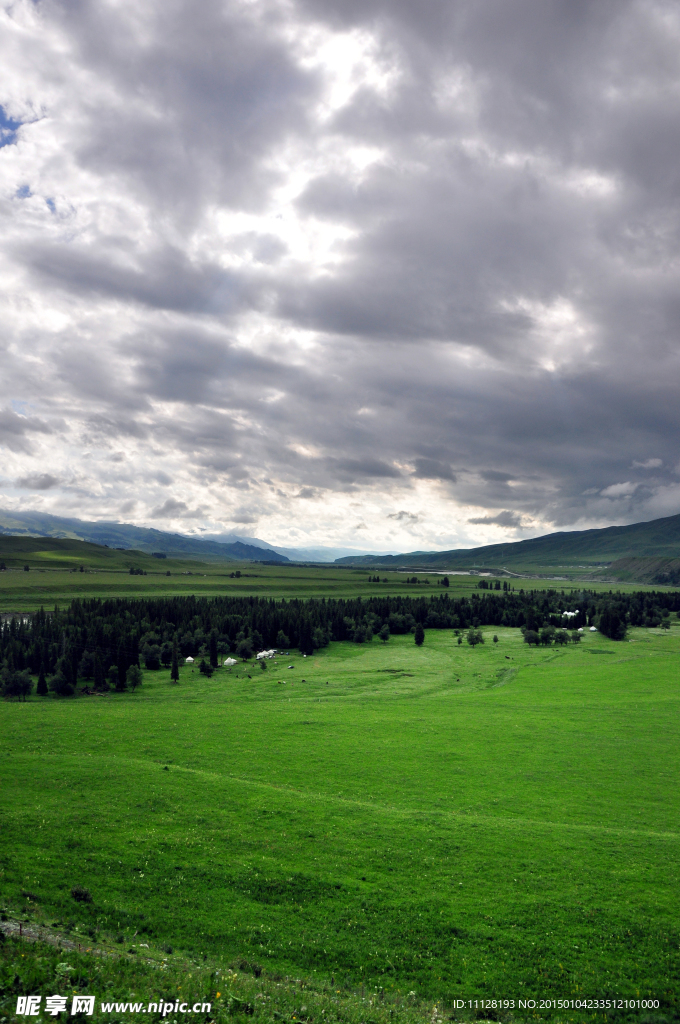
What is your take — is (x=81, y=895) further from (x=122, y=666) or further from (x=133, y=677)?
(x=122, y=666)

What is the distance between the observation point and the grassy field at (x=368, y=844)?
1116 inches

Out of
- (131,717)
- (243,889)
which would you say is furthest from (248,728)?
(243,889)

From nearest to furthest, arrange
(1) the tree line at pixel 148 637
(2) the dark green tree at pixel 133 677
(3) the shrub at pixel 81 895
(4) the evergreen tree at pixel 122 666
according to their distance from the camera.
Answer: (3) the shrub at pixel 81 895, (2) the dark green tree at pixel 133 677, (4) the evergreen tree at pixel 122 666, (1) the tree line at pixel 148 637

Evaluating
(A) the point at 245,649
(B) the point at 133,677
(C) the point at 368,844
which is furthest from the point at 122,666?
(C) the point at 368,844

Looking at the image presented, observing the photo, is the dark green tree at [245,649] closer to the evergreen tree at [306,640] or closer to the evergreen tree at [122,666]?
the evergreen tree at [306,640]

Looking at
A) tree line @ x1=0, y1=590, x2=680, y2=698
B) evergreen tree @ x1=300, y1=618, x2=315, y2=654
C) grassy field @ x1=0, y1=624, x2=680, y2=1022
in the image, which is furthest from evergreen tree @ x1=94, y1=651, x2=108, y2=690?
evergreen tree @ x1=300, y1=618, x2=315, y2=654

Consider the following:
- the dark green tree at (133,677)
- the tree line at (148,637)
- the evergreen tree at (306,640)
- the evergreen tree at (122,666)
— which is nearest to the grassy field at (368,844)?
the dark green tree at (133,677)

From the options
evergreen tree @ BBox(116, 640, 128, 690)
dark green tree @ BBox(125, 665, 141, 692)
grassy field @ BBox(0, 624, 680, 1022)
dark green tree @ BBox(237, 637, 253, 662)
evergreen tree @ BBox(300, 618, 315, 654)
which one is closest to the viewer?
grassy field @ BBox(0, 624, 680, 1022)

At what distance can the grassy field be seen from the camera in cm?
2834

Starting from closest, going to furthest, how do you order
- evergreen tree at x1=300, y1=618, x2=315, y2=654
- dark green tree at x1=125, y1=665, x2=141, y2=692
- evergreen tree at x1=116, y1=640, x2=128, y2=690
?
dark green tree at x1=125, y1=665, x2=141, y2=692, evergreen tree at x1=116, y1=640, x2=128, y2=690, evergreen tree at x1=300, y1=618, x2=315, y2=654

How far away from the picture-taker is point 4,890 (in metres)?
28.8

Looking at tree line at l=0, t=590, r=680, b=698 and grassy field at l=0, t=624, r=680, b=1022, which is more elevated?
grassy field at l=0, t=624, r=680, b=1022

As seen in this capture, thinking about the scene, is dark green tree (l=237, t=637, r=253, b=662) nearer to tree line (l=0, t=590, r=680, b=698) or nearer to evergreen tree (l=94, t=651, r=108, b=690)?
tree line (l=0, t=590, r=680, b=698)

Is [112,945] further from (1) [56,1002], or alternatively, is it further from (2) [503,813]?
(2) [503,813]
